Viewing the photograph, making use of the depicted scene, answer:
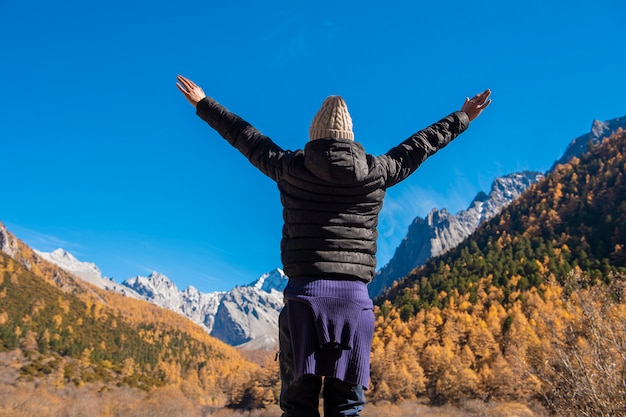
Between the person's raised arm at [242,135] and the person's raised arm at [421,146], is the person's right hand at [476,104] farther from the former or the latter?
the person's raised arm at [242,135]

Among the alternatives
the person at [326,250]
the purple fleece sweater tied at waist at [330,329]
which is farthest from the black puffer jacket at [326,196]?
the purple fleece sweater tied at waist at [330,329]

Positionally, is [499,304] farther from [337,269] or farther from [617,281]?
[337,269]

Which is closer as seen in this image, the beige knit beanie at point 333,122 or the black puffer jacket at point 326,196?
the black puffer jacket at point 326,196

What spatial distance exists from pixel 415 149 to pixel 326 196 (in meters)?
0.84

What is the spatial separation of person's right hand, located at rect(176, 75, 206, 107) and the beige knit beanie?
98cm

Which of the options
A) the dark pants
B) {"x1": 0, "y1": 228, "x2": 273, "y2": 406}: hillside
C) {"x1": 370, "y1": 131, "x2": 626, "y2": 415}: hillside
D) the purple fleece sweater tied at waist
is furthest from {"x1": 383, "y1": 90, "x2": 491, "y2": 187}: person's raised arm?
{"x1": 0, "y1": 228, "x2": 273, "y2": 406}: hillside

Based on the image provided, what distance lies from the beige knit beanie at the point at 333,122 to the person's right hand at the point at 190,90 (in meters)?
0.98

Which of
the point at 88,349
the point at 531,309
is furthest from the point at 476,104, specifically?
the point at 88,349

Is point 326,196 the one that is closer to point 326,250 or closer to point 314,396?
point 326,250

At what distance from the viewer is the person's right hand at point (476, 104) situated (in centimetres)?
416

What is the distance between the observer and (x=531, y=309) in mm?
78062

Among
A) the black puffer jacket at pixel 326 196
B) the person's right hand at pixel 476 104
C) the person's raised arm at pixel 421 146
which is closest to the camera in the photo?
the black puffer jacket at pixel 326 196

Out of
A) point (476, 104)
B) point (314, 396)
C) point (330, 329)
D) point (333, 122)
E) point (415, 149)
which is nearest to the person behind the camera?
point (330, 329)

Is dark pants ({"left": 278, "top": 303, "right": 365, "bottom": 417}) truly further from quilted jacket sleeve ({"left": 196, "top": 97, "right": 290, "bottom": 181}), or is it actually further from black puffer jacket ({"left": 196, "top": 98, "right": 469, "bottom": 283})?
quilted jacket sleeve ({"left": 196, "top": 97, "right": 290, "bottom": 181})
